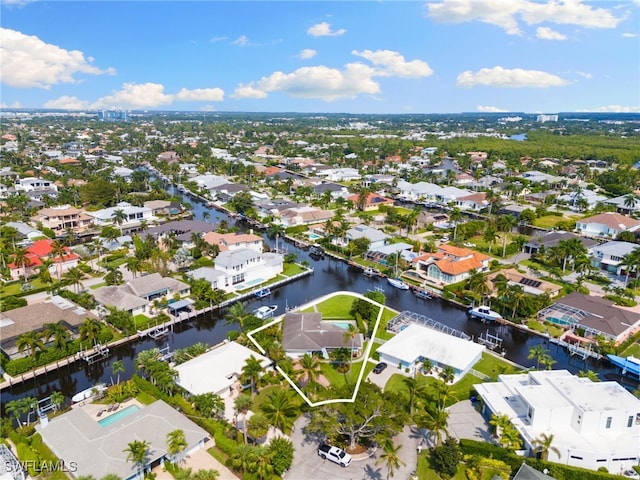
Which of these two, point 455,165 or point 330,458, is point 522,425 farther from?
point 455,165

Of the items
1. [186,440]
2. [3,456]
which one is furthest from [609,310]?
[3,456]

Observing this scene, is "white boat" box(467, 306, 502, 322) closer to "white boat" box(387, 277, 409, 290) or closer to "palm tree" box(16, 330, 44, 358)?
"white boat" box(387, 277, 409, 290)

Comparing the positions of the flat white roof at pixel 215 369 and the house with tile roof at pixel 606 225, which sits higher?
the house with tile roof at pixel 606 225

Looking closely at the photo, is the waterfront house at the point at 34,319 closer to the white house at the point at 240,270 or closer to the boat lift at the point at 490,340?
the white house at the point at 240,270

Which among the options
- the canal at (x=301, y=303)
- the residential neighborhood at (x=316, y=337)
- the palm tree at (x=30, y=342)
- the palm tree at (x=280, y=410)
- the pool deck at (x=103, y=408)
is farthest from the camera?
the canal at (x=301, y=303)

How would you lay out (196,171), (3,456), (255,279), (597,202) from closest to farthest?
1. (3,456)
2. (255,279)
3. (597,202)
4. (196,171)

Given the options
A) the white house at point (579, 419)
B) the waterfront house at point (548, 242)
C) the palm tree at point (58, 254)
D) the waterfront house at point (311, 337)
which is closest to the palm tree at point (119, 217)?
the palm tree at point (58, 254)

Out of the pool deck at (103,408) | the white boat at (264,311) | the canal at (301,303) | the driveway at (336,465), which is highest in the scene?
the white boat at (264,311)
